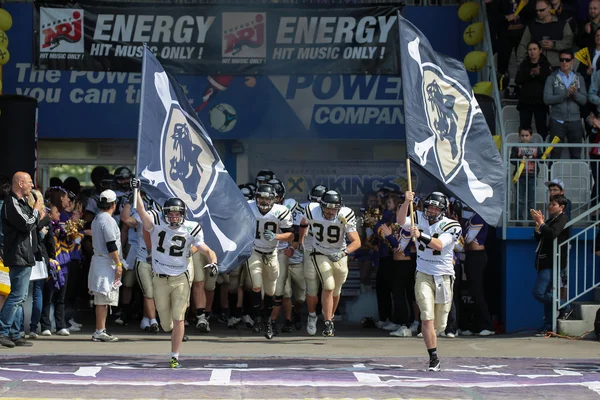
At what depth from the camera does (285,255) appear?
1549 cm

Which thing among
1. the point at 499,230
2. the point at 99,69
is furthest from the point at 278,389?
the point at 99,69

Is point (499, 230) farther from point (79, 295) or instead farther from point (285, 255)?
point (79, 295)

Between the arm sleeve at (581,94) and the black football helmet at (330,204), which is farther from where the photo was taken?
the arm sleeve at (581,94)

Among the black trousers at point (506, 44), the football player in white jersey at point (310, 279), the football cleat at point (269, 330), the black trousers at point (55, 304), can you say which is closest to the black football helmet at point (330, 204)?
the football player in white jersey at point (310, 279)

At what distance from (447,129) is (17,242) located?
4.94 m

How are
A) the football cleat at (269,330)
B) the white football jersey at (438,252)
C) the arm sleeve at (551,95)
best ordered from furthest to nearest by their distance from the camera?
1. the arm sleeve at (551,95)
2. the football cleat at (269,330)
3. the white football jersey at (438,252)

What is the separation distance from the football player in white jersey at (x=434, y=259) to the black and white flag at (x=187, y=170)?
198cm

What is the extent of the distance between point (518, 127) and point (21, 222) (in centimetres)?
784

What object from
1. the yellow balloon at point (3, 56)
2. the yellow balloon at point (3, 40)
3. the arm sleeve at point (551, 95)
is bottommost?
the arm sleeve at point (551, 95)

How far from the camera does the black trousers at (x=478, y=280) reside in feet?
50.0

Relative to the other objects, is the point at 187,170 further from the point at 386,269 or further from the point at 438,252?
the point at 386,269

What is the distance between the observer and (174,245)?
11.7 m

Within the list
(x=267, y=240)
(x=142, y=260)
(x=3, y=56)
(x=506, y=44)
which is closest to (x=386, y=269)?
(x=267, y=240)

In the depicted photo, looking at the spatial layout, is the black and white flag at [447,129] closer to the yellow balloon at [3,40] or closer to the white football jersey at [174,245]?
the white football jersey at [174,245]
